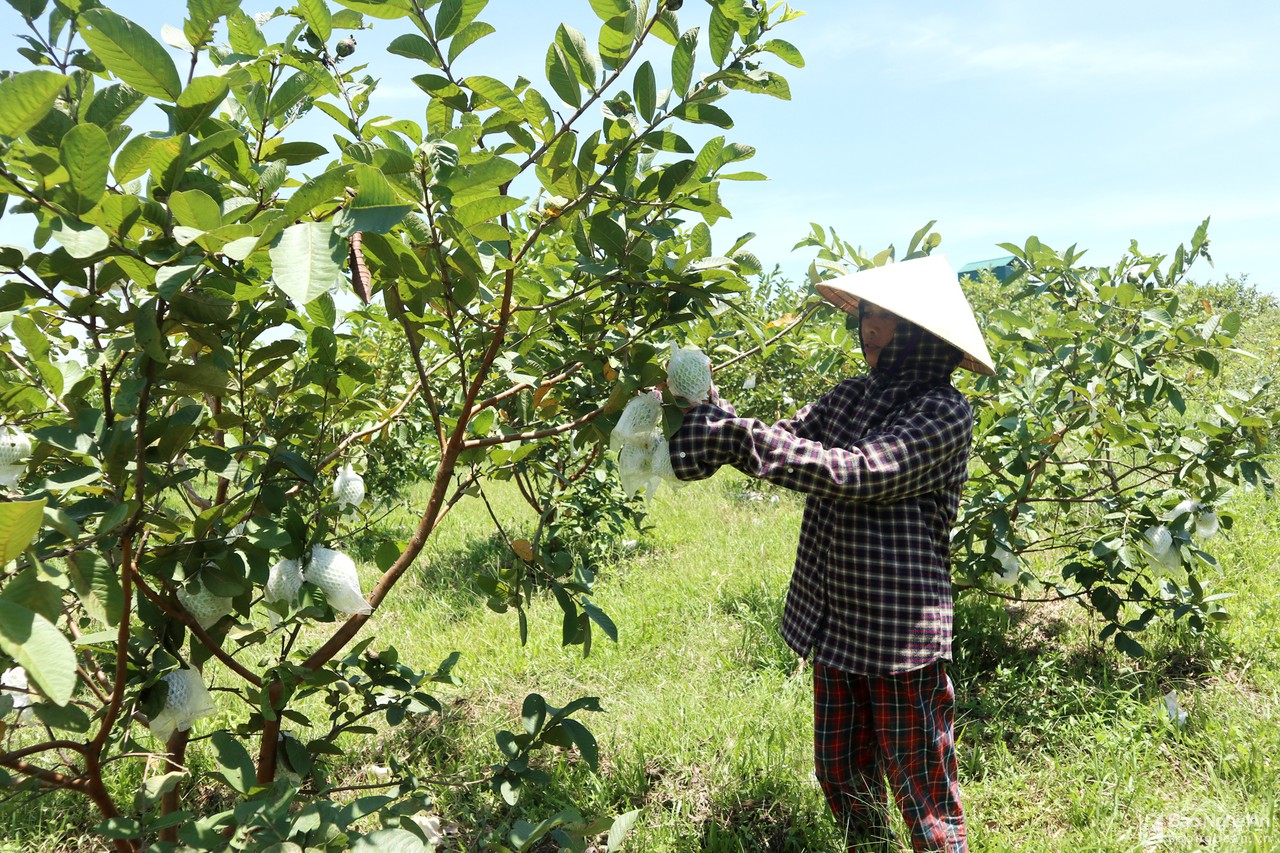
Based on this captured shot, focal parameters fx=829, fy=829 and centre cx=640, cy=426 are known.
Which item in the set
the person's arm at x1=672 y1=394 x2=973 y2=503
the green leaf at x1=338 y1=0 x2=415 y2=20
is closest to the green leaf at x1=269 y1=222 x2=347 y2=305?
the green leaf at x1=338 y1=0 x2=415 y2=20

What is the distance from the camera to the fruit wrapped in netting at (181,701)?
1133 millimetres

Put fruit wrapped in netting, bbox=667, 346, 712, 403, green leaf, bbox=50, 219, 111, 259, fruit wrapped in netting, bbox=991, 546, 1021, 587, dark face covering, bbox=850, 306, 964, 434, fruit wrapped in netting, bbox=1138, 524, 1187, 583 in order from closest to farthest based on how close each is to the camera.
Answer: green leaf, bbox=50, 219, 111, 259
fruit wrapped in netting, bbox=667, 346, 712, 403
dark face covering, bbox=850, 306, 964, 434
fruit wrapped in netting, bbox=1138, 524, 1187, 583
fruit wrapped in netting, bbox=991, 546, 1021, 587

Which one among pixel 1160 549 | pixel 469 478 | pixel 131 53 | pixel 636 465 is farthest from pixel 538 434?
pixel 1160 549

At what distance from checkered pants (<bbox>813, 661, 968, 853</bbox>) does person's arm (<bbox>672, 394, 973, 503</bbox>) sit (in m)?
0.43

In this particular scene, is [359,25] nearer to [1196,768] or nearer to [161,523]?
[161,523]

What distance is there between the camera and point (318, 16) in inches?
40.8

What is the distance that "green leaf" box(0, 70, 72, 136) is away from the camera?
62cm

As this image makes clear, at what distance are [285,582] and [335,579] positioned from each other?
0.25 ft

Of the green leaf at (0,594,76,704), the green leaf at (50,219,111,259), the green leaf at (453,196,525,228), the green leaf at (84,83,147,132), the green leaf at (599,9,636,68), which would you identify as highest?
the green leaf at (599,9,636,68)

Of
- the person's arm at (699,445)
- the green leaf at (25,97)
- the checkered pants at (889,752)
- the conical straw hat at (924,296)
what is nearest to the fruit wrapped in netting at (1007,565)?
the checkered pants at (889,752)

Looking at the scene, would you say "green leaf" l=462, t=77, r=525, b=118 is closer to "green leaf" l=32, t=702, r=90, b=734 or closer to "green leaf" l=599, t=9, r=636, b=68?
"green leaf" l=599, t=9, r=636, b=68

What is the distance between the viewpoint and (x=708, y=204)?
1.12 m

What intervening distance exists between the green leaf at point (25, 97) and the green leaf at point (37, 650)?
0.36m

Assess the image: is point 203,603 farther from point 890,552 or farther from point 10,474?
point 890,552
